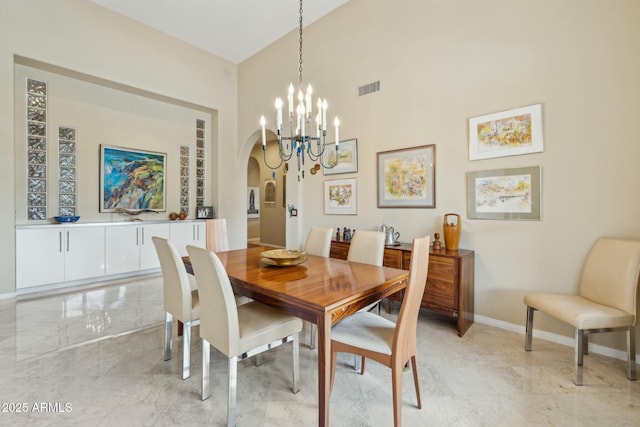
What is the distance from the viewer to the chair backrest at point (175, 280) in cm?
202

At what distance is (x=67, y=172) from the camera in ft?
14.5

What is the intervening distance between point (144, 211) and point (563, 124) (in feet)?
19.7

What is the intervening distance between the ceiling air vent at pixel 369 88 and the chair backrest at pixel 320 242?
2053 millimetres

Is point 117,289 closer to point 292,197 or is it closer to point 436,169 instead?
point 292,197

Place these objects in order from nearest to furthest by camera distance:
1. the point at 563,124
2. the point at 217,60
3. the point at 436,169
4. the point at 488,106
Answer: the point at 563,124 < the point at 488,106 < the point at 436,169 < the point at 217,60

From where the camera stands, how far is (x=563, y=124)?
2.54m

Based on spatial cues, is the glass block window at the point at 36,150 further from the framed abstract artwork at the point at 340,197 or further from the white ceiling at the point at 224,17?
the framed abstract artwork at the point at 340,197

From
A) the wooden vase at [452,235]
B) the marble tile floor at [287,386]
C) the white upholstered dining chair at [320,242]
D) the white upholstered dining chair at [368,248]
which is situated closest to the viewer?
the marble tile floor at [287,386]

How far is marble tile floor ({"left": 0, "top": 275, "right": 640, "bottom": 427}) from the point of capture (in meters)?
1.68

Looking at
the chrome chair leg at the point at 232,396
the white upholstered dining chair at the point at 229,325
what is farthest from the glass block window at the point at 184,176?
the chrome chair leg at the point at 232,396

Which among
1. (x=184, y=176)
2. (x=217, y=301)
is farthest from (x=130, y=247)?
(x=217, y=301)

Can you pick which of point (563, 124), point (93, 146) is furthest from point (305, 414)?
point (93, 146)

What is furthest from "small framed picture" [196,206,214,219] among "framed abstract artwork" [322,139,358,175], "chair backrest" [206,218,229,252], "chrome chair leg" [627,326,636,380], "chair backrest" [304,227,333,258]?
"chrome chair leg" [627,326,636,380]

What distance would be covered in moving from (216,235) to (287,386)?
6.47 ft
